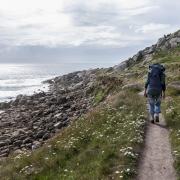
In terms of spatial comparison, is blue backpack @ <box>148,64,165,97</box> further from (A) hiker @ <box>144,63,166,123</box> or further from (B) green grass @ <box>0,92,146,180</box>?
(B) green grass @ <box>0,92,146,180</box>

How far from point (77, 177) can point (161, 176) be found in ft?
9.30

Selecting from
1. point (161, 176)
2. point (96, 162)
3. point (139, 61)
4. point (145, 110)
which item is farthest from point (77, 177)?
point (139, 61)

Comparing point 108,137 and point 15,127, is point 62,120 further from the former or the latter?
point 108,137

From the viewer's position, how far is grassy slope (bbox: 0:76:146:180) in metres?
17.3

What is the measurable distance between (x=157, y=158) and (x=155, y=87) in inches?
298

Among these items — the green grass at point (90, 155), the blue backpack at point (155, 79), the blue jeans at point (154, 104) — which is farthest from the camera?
the blue jeans at point (154, 104)

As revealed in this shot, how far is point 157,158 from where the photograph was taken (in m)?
18.8

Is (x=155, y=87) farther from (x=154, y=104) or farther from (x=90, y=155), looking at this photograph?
(x=90, y=155)

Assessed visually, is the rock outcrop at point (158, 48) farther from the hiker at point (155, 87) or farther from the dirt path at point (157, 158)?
the dirt path at point (157, 158)

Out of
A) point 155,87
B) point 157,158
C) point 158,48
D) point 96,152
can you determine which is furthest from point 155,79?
point 158,48

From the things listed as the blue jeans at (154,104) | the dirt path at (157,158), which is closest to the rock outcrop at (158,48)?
the blue jeans at (154,104)

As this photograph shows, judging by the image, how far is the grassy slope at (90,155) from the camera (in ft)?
56.9

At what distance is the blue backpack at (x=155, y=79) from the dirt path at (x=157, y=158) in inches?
92.7

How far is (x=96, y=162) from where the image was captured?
18.2m
